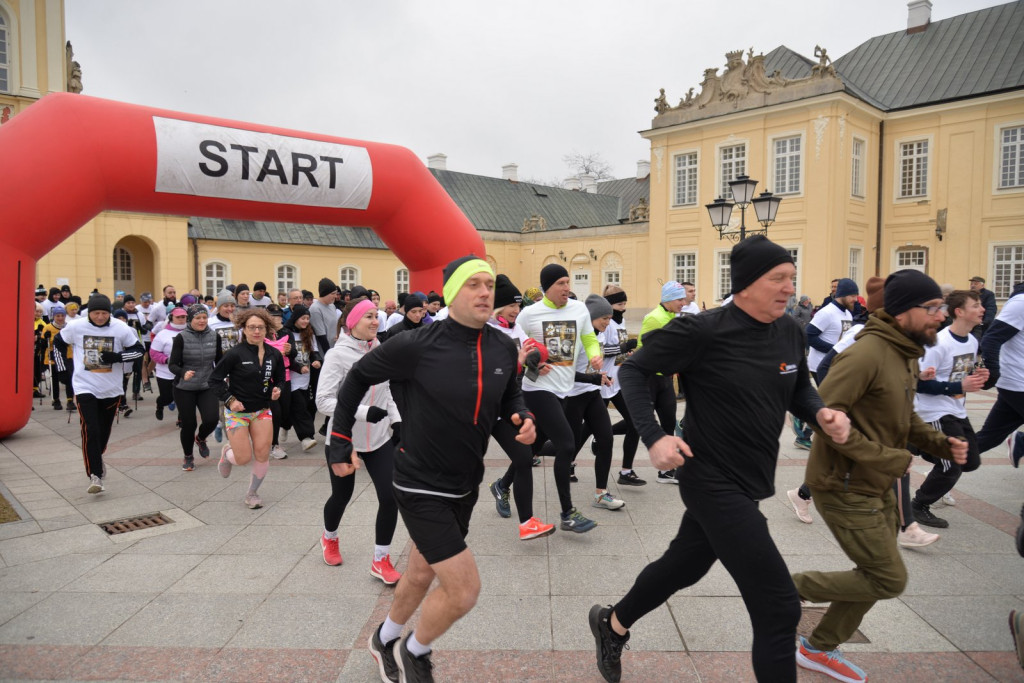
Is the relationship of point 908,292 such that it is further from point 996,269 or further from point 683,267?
point 683,267

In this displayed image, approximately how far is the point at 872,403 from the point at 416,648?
2.42 metres

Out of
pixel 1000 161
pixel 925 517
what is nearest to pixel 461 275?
pixel 925 517

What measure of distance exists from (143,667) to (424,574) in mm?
1630

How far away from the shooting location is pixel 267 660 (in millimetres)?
3525

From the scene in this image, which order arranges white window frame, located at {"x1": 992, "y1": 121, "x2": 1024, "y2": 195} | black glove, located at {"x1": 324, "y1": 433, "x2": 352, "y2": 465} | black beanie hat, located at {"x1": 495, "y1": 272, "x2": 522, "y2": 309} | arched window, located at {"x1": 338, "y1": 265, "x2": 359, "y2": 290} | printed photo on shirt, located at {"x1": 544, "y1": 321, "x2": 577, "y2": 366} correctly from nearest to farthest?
1. black glove, located at {"x1": 324, "y1": 433, "x2": 352, "y2": 465}
2. printed photo on shirt, located at {"x1": 544, "y1": 321, "x2": 577, "y2": 366}
3. black beanie hat, located at {"x1": 495, "y1": 272, "x2": 522, "y2": 309}
4. white window frame, located at {"x1": 992, "y1": 121, "x2": 1024, "y2": 195}
5. arched window, located at {"x1": 338, "y1": 265, "x2": 359, "y2": 290}

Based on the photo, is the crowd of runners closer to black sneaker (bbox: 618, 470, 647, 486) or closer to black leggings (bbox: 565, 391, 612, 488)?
black leggings (bbox: 565, 391, 612, 488)

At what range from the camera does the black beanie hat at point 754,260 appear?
2.86 m

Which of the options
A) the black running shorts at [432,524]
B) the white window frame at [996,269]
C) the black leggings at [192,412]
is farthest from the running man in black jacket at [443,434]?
the white window frame at [996,269]

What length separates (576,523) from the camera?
543 centimetres

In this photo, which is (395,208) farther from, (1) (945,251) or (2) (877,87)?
(2) (877,87)

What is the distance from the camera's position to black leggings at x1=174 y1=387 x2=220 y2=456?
7793 mm

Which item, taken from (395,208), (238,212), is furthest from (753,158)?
(238,212)

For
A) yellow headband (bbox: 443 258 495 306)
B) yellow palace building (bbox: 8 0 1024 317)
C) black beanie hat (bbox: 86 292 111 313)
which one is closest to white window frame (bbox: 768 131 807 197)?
yellow palace building (bbox: 8 0 1024 317)

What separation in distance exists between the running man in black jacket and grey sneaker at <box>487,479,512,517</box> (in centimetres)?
271
